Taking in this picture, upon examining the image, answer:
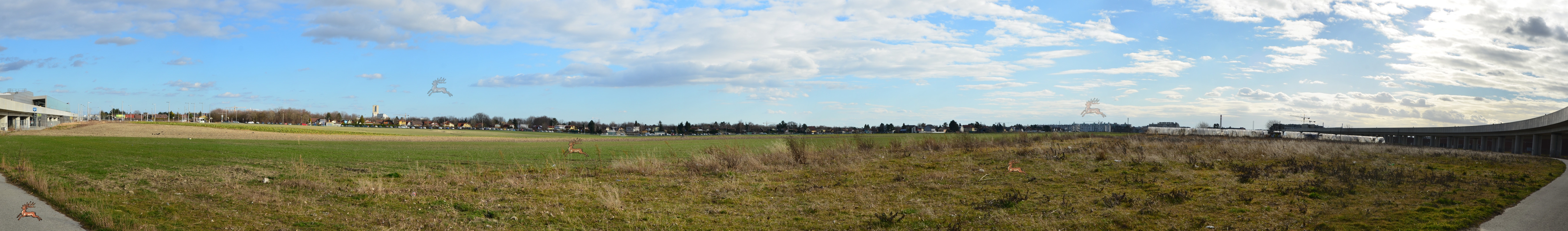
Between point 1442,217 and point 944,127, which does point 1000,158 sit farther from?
point 944,127

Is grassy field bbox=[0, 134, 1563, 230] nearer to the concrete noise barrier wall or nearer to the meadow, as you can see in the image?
the concrete noise barrier wall

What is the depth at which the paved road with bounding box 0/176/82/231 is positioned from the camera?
8.38 meters

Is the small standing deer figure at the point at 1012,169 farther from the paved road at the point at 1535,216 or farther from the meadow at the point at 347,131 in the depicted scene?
the meadow at the point at 347,131

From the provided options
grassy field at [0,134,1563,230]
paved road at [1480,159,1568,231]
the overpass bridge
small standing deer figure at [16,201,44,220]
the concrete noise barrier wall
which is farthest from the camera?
the concrete noise barrier wall

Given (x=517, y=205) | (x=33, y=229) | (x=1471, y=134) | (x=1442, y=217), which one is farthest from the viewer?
(x=1471, y=134)

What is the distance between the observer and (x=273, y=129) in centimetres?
8819

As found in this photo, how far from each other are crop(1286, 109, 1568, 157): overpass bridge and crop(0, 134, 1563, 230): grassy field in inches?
818

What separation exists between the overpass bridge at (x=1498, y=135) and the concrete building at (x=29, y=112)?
375 feet

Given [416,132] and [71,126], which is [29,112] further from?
[416,132]

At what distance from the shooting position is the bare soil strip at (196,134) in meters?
57.9

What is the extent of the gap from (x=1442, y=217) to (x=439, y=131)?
130 meters

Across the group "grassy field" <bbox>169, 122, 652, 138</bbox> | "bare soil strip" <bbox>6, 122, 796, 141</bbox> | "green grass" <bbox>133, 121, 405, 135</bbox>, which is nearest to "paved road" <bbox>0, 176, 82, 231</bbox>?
"bare soil strip" <bbox>6, 122, 796, 141</bbox>

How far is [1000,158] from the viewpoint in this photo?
2403cm

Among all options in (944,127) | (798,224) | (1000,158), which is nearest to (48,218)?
(798,224)
